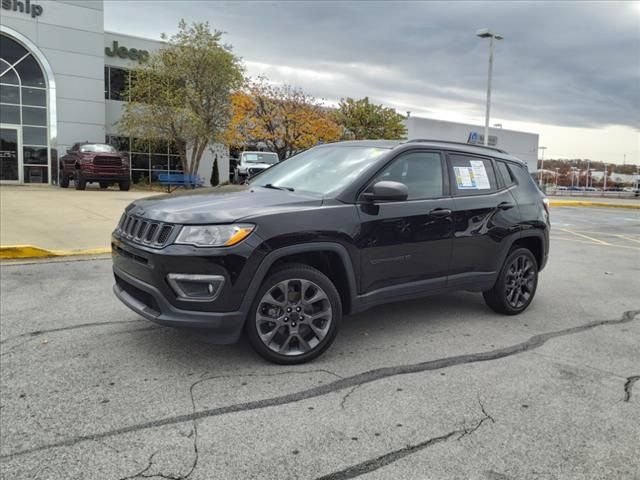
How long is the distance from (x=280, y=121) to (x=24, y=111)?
524 inches

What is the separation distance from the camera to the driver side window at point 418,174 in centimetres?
451

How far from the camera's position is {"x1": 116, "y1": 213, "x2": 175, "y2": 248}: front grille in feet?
12.0

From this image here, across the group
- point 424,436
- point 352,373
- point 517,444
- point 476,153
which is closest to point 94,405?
point 352,373

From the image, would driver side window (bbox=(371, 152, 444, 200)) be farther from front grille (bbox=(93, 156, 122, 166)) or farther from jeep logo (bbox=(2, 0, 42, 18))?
jeep logo (bbox=(2, 0, 42, 18))

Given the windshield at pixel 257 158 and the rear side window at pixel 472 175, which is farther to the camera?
the windshield at pixel 257 158

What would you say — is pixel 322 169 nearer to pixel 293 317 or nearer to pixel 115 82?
pixel 293 317

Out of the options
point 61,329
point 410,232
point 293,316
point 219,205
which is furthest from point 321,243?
point 61,329

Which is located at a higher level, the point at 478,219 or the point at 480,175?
the point at 480,175

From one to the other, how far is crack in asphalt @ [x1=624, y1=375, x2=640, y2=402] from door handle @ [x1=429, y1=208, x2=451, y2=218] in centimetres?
188

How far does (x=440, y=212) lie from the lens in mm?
4668

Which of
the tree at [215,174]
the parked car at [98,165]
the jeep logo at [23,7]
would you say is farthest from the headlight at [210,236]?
the tree at [215,174]

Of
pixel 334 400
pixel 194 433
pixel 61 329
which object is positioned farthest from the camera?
pixel 61 329

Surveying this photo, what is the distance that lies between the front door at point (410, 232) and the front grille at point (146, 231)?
1476mm

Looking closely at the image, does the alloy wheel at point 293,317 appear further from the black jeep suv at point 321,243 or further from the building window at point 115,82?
the building window at point 115,82
